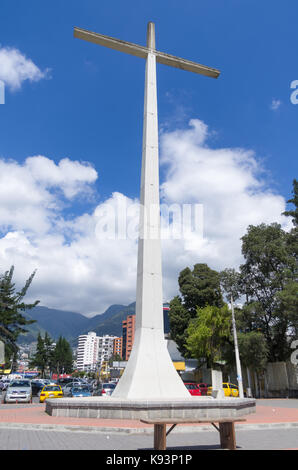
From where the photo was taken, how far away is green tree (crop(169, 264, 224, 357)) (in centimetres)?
4328

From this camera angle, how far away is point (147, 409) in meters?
11.1

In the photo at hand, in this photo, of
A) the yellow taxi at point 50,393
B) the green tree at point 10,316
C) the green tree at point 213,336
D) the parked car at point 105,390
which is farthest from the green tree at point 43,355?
the parked car at point 105,390

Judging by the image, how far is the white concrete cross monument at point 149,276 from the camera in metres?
13.9

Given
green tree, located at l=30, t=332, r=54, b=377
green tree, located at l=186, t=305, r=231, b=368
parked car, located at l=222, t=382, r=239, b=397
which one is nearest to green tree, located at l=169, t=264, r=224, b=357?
green tree, located at l=186, t=305, r=231, b=368

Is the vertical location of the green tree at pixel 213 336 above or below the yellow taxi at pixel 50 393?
above

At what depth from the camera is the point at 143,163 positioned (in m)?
18.3

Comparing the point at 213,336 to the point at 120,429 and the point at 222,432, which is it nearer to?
the point at 120,429

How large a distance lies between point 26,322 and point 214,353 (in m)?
27.5

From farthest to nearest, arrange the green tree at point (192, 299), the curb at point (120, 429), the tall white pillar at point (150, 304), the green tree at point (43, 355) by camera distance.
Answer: the green tree at point (43, 355) → the green tree at point (192, 299) → the tall white pillar at point (150, 304) → the curb at point (120, 429)

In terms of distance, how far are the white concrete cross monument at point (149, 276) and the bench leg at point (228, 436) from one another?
5917 millimetres

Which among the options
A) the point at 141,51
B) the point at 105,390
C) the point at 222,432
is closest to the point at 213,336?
the point at 105,390

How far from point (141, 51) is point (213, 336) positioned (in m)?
26.5

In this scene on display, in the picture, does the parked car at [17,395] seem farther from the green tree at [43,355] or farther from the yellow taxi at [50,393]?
the green tree at [43,355]
